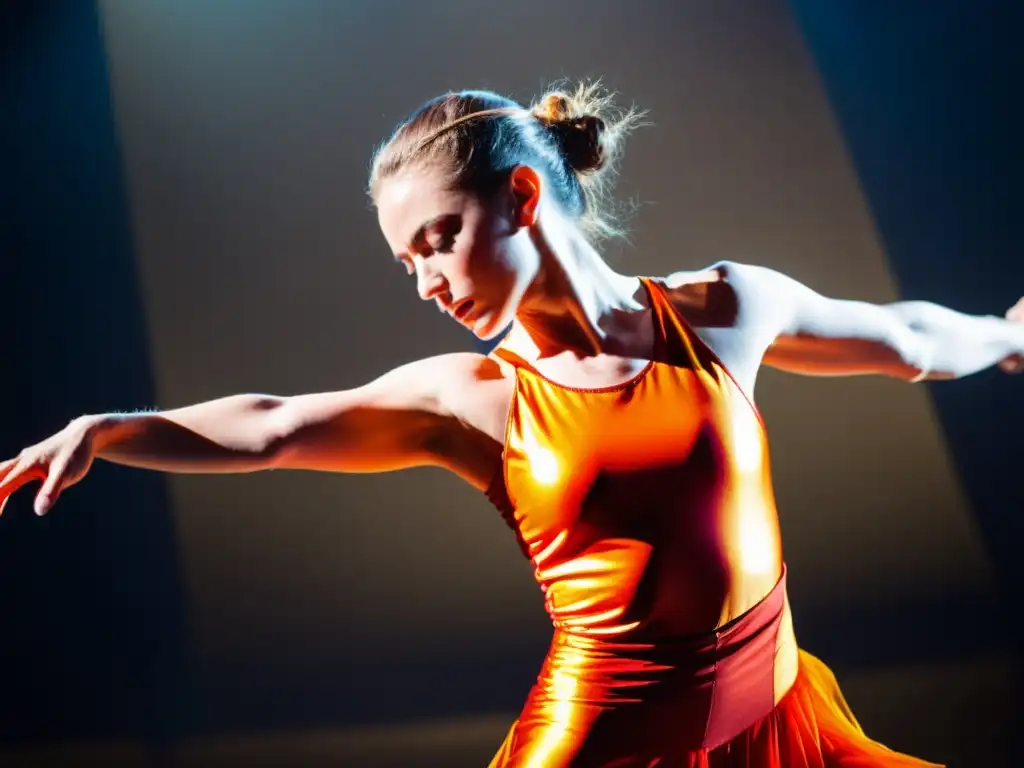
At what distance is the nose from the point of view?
1.06 metres

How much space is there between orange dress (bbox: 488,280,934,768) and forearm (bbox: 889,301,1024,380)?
0.34 metres

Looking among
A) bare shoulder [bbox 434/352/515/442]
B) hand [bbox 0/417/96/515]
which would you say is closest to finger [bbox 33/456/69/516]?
hand [bbox 0/417/96/515]

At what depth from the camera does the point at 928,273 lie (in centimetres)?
226

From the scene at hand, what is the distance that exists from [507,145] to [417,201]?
130mm

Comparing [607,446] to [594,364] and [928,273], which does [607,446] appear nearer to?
[594,364]

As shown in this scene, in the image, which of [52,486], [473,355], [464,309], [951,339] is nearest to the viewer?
[52,486]

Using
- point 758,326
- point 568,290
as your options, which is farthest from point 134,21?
point 758,326

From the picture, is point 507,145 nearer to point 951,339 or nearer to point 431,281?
point 431,281

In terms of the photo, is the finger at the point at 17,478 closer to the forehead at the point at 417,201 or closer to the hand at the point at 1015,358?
the forehead at the point at 417,201

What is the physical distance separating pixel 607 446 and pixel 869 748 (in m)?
0.47

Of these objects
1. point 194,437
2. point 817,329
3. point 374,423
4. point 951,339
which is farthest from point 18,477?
point 951,339

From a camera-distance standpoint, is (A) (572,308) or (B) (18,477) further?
(A) (572,308)

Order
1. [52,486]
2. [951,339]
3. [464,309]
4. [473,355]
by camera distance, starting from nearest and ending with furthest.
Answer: [52,486]
[464,309]
[473,355]
[951,339]

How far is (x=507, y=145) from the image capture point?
1112mm
